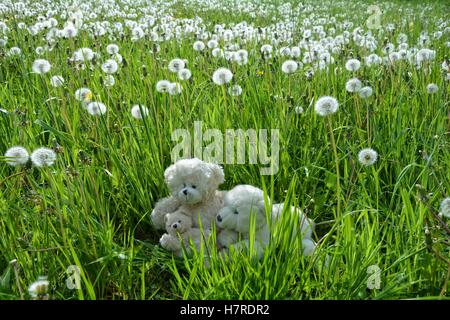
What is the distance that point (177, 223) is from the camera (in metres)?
1.92

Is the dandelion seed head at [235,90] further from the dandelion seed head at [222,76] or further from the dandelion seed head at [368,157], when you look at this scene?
the dandelion seed head at [368,157]

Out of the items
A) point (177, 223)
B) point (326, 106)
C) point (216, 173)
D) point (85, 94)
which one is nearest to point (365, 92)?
point (326, 106)

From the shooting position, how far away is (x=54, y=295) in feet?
5.45

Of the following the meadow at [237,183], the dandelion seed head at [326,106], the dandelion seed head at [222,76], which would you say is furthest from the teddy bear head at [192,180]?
the dandelion seed head at [222,76]

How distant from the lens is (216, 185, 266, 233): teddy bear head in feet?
6.06

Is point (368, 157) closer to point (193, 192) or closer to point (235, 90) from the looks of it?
point (193, 192)

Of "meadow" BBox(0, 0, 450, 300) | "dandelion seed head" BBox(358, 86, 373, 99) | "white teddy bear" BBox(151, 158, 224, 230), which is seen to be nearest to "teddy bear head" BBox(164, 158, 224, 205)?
"white teddy bear" BBox(151, 158, 224, 230)

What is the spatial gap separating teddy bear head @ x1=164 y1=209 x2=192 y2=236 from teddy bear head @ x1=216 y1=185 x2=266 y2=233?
4.8 inches

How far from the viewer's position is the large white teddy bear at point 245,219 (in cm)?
184

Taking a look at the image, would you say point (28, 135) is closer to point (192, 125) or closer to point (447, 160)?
point (192, 125)

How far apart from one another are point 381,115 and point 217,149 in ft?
3.36

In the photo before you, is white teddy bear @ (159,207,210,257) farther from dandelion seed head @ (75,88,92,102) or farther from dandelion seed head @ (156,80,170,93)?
dandelion seed head @ (75,88,92,102)

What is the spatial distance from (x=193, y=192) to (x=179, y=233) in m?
0.16
